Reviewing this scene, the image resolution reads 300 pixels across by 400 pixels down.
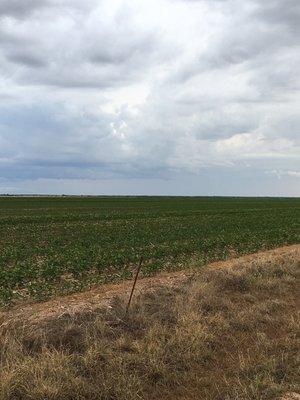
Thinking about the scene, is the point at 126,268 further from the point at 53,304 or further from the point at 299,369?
the point at 299,369

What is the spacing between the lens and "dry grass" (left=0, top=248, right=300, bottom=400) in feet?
20.9

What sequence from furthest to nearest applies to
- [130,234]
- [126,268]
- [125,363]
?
[130,234], [126,268], [125,363]

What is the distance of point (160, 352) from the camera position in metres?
7.55

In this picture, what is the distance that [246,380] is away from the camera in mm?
6734

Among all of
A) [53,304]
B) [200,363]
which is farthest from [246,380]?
[53,304]

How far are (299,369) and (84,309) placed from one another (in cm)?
427

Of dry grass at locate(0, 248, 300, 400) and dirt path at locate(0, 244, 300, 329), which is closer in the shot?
dry grass at locate(0, 248, 300, 400)

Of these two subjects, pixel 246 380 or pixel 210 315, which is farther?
pixel 210 315

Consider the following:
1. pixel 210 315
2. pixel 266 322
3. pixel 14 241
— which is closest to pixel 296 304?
pixel 266 322

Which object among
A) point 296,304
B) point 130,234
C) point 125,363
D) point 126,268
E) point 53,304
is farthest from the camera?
point 130,234

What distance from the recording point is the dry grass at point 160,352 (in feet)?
20.9

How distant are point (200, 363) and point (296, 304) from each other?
4.86m

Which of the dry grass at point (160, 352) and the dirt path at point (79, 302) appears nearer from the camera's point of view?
the dry grass at point (160, 352)

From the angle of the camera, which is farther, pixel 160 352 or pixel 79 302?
pixel 79 302
